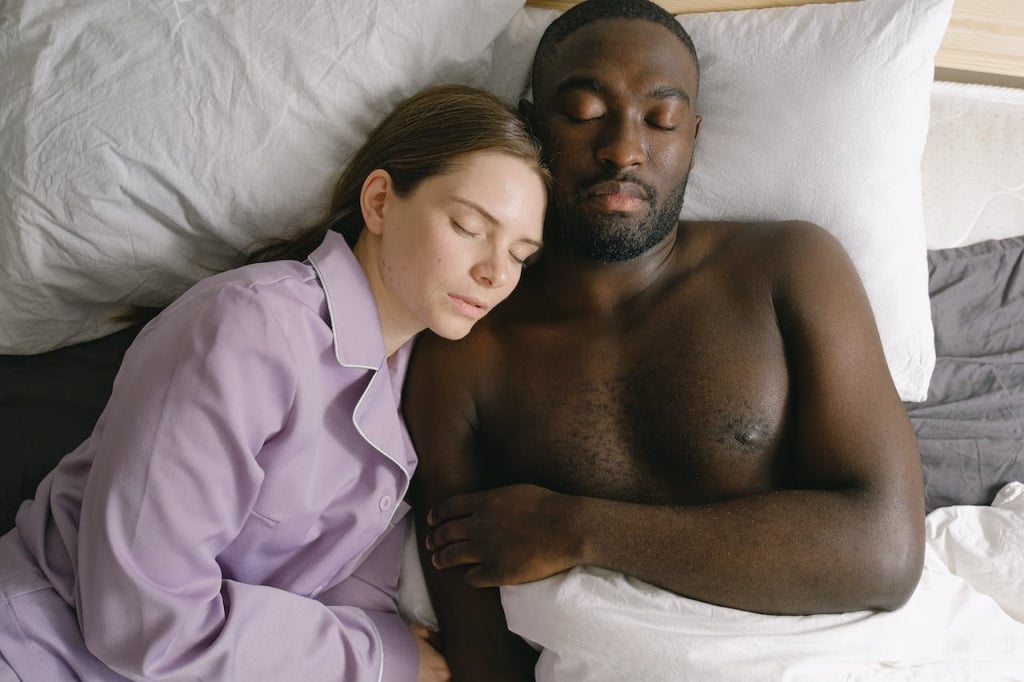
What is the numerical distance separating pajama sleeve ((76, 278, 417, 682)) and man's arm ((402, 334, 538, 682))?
0.87 feet

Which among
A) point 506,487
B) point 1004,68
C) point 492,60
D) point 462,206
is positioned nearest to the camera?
point 462,206

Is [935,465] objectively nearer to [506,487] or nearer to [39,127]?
[506,487]

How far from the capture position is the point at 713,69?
1.56 meters

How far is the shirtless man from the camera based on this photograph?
4.16 feet

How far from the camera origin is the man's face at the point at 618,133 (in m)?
1.36

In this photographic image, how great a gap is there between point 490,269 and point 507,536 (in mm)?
412

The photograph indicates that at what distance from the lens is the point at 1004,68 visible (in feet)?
5.84

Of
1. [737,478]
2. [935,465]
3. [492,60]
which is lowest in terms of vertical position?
[935,465]

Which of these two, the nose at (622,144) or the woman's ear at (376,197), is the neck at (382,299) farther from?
the nose at (622,144)

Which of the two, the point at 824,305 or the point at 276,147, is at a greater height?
the point at 276,147

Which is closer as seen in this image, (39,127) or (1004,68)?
(39,127)

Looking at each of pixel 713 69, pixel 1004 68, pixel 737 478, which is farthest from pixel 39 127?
pixel 1004 68

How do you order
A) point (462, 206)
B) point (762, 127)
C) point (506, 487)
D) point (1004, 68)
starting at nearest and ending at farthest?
point (462, 206), point (506, 487), point (762, 127), point (1004, 68)

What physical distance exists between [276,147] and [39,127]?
0.38 metres
